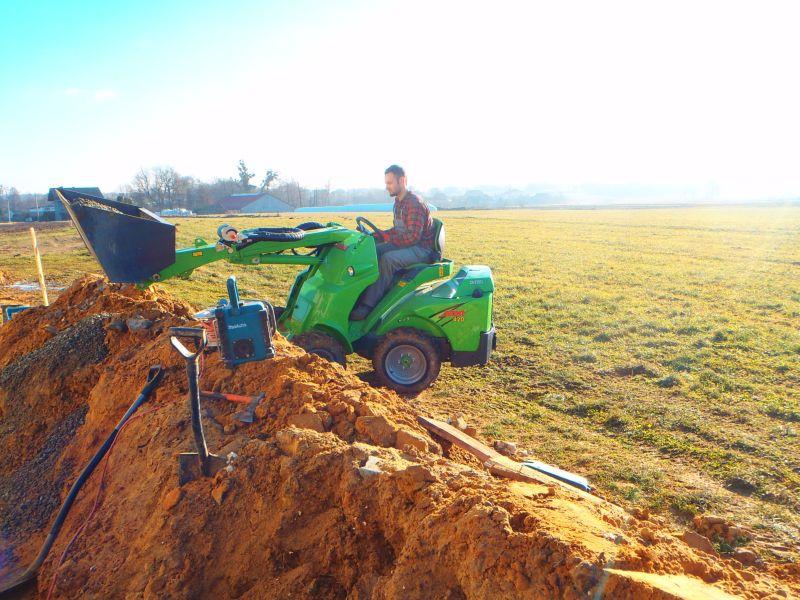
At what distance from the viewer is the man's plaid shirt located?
22.4ft

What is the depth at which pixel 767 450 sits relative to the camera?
18.7ft

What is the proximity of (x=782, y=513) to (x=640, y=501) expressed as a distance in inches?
40.7

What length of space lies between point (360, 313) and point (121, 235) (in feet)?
8.54

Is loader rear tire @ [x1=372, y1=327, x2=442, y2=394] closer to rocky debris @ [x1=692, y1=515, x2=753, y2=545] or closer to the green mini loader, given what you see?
the green mini loader

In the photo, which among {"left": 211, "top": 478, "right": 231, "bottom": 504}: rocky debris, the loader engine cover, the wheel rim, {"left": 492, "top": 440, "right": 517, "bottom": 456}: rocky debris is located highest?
the loader engine cover

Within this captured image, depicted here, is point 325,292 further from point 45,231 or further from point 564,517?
point 45,231

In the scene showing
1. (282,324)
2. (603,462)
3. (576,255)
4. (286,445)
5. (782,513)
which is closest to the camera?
(286,445)

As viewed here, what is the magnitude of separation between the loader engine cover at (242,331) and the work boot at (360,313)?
248 centimetres

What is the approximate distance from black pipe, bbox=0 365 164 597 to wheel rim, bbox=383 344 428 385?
2806 millimetres

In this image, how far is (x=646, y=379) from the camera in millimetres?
7926

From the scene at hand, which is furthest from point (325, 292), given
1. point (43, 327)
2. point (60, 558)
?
point (60, 558)

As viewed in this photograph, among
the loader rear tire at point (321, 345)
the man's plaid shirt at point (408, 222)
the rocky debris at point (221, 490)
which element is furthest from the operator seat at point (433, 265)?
the rocky debris at point (221, 490)

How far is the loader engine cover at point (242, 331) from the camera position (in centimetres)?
413

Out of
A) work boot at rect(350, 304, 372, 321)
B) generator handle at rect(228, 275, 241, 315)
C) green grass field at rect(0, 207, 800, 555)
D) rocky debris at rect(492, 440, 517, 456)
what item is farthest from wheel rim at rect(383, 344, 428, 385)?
generator handle at rect(228, 275, 241, 315)
